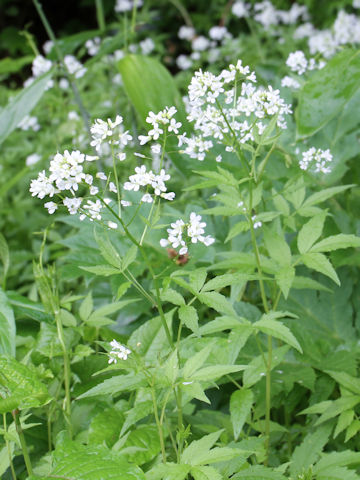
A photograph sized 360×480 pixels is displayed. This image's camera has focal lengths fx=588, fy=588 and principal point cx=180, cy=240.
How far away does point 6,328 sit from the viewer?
3.75ft

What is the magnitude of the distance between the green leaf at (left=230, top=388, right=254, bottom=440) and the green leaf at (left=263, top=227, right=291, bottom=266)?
237 millimetres

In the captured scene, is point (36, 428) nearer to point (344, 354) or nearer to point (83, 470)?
point (83, 470)

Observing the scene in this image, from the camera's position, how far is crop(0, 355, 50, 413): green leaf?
0.84 metres

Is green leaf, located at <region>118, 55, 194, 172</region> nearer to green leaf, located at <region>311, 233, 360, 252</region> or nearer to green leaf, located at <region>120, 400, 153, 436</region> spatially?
green leaf, located at <region>311, 233, 360, 252</region>

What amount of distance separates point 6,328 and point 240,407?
1.59 feet

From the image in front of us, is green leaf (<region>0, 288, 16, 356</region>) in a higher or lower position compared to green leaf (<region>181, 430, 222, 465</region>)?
higher

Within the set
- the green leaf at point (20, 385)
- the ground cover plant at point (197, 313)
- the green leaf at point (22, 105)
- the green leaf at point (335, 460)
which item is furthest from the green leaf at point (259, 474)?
the green leaf at point (22, 105)

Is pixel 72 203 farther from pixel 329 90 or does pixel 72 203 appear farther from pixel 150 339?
pixel 329 90

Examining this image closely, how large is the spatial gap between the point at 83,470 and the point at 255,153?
0.56 meters

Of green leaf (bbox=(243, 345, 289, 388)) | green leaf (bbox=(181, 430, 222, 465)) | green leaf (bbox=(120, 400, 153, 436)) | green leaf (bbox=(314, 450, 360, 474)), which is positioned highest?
green leaf (bbox=(120, 400, 153, 436))

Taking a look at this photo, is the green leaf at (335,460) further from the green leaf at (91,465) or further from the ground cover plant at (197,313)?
the green leaf at (91,465)

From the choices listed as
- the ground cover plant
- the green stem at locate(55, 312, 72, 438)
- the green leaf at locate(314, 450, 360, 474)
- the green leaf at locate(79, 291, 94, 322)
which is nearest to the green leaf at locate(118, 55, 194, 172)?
the ground cover plant

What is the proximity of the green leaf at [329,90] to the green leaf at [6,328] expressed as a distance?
0.86m

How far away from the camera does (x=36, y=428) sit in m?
1.14
